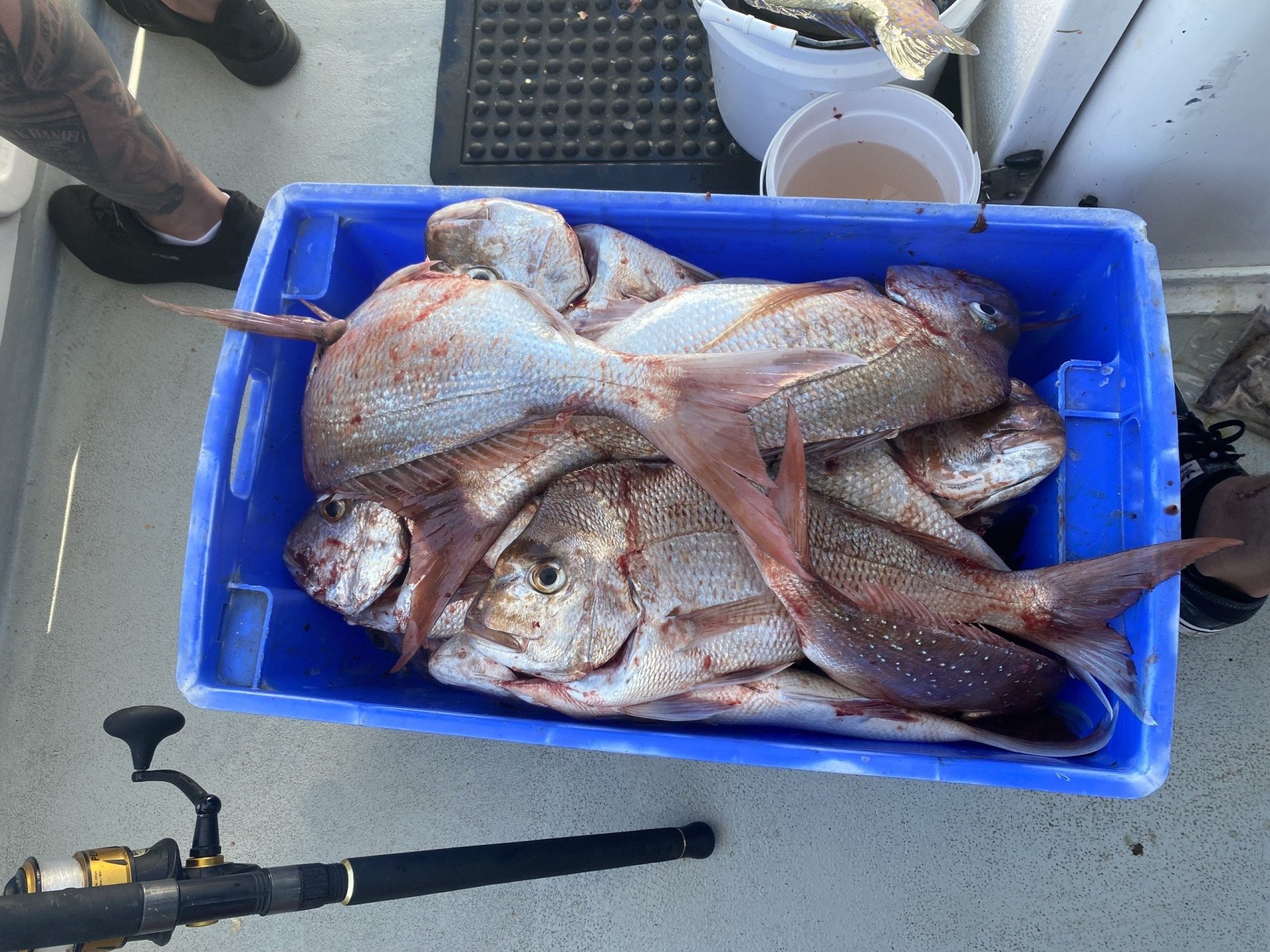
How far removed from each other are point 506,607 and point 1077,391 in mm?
916

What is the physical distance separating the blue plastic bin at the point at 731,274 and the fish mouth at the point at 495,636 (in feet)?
0.36

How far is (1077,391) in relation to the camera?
4.03 feet

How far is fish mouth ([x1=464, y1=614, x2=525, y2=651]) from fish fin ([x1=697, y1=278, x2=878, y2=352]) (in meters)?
0.50

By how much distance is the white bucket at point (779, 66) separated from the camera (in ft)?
4.24

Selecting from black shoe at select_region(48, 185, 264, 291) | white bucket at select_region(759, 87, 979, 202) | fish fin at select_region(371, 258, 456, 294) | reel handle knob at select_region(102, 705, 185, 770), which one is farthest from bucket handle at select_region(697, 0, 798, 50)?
reel handle knob at select_region(102, 705, 185, 770)

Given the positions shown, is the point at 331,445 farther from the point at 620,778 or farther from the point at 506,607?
the point at 620,778

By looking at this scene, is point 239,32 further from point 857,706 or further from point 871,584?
point 857,706

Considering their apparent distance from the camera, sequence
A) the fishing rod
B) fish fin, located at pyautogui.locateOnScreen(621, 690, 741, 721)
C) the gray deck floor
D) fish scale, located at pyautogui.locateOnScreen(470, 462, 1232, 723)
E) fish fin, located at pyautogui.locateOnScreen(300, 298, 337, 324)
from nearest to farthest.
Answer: the fishing rod
fish scale, located at pyautogui.locateOnScreen(470, 462, 1232, 723)
fish fin, located at pyautogui.locateOnScreen(621, 690, 741, 721)
fish fin, located at pyautogui.locateOnScreen(300, 298, 337, 324)
the gray deck floor

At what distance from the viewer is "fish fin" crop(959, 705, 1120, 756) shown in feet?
3.70

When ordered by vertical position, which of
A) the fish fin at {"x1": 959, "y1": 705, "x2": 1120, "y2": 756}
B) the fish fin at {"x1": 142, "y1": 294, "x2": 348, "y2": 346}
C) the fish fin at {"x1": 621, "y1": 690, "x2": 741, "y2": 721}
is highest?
the fish fin at {"x1": 142, "y1": 294, "x2": 348, "y2": 346}

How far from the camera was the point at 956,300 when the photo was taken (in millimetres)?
1293

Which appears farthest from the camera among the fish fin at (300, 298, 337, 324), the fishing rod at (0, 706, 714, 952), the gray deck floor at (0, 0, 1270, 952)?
the gray deck floor at (0, 0, 1270, 952)

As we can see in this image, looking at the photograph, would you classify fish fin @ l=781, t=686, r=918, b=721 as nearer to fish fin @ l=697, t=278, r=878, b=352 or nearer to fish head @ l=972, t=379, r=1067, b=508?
fish head @ l=972, t=379, r=1067, b=508

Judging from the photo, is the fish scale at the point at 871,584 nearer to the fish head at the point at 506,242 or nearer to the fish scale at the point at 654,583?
the fish scale at the point at 654,583
